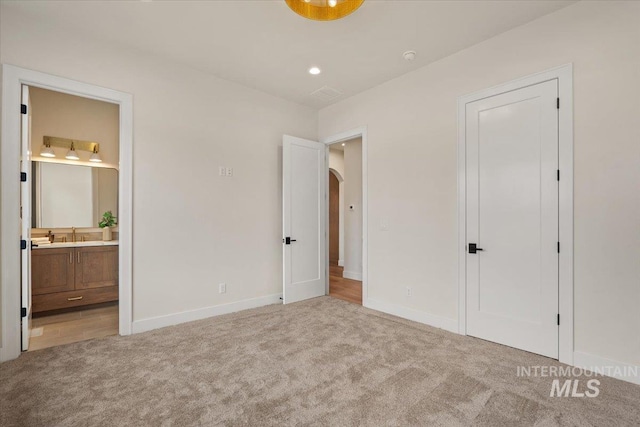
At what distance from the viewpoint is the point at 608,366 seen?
220 centimetres

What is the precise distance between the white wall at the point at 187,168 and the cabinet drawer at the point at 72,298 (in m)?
1.53

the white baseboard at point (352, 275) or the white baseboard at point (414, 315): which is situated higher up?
the white baseboard at point (414, 315)

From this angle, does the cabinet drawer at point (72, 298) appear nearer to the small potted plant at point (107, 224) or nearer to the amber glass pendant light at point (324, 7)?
the small potted plant at point (107, 224)

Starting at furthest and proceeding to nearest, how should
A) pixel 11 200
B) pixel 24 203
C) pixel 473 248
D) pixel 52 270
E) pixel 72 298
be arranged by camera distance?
1. pixel 72 298
2. pixel 52 270
3. pixel 473 248
4. pixel 24 203
5. pixel 11 200

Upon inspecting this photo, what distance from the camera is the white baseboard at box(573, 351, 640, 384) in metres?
2.11

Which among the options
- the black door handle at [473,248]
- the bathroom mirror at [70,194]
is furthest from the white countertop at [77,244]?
the black door handle at [473,248]

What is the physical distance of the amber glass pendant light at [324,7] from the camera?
1.97 metres

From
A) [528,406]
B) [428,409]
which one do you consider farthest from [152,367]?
[528,406]

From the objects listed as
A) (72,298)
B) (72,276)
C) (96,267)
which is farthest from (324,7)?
(72,298)

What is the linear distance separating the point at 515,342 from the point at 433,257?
1058 mm

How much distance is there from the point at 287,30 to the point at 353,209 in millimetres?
4038

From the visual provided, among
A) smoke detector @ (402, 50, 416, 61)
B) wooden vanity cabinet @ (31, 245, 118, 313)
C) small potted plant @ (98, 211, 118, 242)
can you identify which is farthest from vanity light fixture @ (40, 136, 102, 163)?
smoke detector @ (402, 50, 416, 61)

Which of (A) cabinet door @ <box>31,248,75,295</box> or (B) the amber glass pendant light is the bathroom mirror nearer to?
(A) cabinet door @ <box>31,248,75,295</box>

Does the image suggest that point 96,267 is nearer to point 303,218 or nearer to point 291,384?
point 303,218
